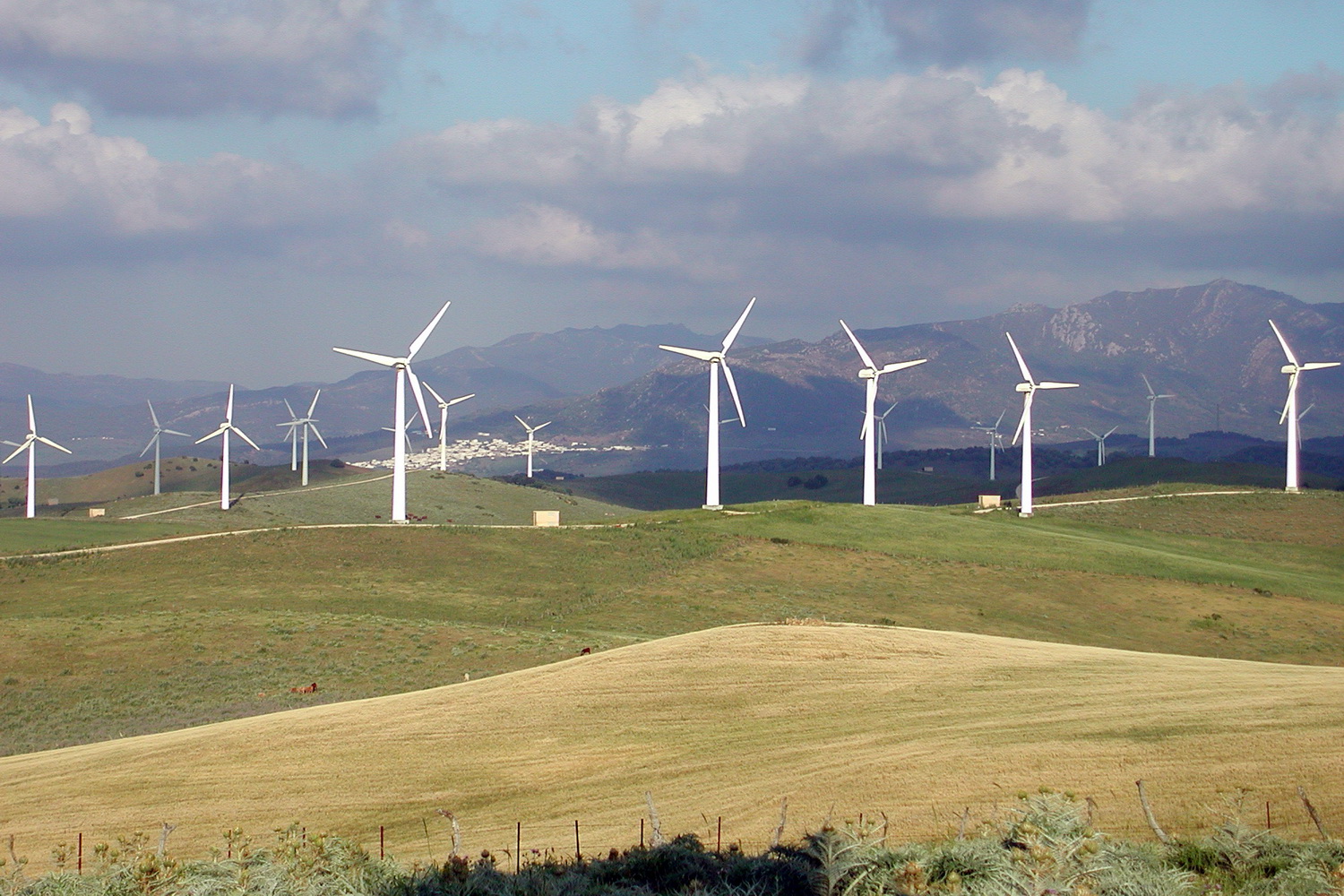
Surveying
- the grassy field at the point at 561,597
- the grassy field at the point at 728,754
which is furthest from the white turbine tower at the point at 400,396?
the grassy field at the point at 728,754

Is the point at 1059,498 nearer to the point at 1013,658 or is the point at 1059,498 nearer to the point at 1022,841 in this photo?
the point at 1013,658

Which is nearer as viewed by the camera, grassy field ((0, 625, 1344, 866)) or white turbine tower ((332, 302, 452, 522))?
grassy field ((0, 625, 1344, 866))

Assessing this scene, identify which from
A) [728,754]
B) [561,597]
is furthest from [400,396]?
[728,754]

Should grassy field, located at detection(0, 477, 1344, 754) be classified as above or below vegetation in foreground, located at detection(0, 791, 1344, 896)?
below

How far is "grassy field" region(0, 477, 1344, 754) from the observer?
49125 mm

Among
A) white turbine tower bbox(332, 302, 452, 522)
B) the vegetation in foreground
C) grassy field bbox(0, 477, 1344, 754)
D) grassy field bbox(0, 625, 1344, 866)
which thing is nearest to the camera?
the vegetation in foreground

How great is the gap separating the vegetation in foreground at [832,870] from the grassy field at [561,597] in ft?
91.2

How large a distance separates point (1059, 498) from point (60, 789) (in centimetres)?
12918

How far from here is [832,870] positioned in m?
13.8

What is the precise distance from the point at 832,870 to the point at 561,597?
6090 cm

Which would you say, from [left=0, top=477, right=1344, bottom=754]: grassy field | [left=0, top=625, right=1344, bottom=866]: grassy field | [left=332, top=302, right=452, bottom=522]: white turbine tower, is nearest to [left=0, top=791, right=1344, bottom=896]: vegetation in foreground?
[left=0, top=625, right=1344, bottom=866]: grassy field

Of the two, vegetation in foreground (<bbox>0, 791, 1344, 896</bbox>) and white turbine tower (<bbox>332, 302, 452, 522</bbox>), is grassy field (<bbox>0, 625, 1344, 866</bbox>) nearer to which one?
vegetation in foreground (<bbox>0, 791, 1344, 896</bbox>)

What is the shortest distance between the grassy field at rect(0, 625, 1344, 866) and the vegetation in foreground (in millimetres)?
2813

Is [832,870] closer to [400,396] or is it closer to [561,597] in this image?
[561,597]
